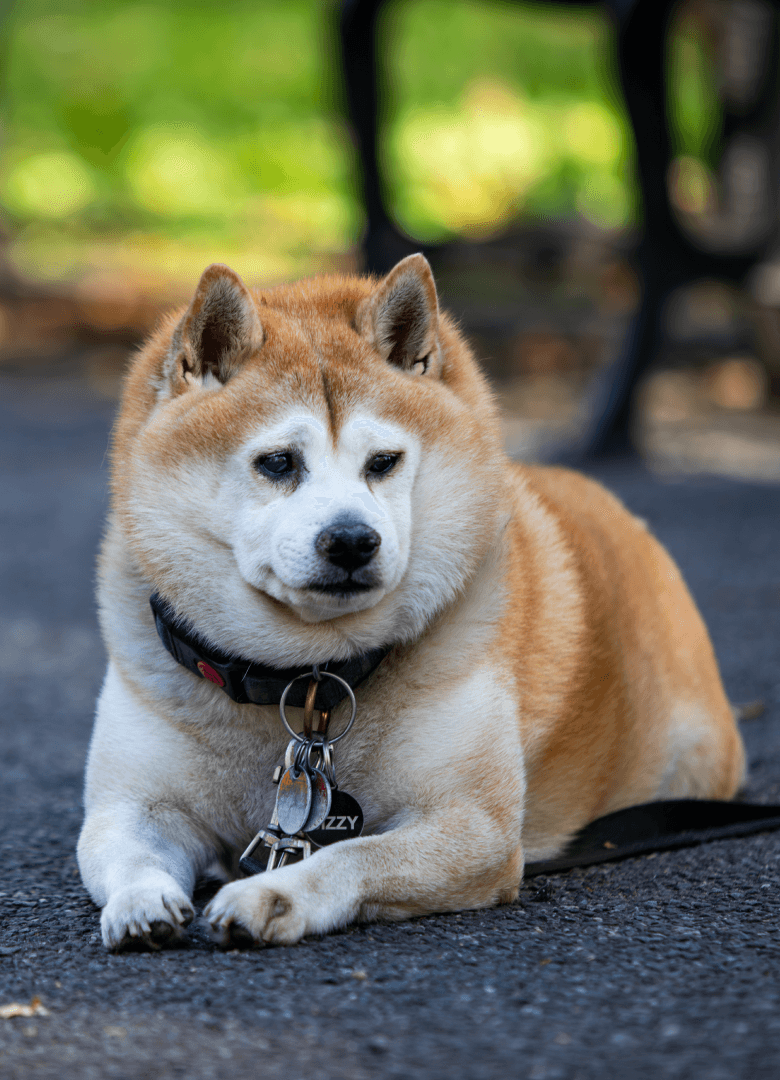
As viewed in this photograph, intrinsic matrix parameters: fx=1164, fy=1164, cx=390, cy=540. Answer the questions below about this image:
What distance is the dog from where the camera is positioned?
8.02ft

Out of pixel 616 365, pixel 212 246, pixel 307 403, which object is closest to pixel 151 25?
pixel 212 246

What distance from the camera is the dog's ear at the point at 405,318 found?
269cm

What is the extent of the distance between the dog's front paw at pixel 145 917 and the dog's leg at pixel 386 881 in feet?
0.22

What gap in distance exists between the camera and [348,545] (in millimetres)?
2389

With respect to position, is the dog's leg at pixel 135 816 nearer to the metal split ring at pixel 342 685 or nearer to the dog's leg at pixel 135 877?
the dog's leg at pixel 135 877

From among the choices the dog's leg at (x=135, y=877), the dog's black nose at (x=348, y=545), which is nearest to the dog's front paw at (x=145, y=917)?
the dog's leg at (x=135, y=877)

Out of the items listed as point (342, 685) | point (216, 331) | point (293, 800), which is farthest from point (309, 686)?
point (216, 331)

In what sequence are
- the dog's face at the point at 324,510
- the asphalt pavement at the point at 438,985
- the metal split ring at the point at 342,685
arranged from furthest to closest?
the metal split ring at the point at 342,685
the dog's face at the point at 324,510
the asphalt pavement at the point at 438,985

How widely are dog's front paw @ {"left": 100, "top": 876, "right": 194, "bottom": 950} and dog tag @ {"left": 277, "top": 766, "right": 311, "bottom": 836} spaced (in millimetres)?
267

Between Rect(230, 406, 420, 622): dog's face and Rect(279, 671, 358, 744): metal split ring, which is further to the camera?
Rect(279, 671, 358, 744): metal split ring

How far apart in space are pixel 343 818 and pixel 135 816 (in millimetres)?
482

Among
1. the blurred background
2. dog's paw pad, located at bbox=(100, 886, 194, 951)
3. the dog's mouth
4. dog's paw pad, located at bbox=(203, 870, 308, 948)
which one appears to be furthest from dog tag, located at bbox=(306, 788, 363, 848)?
the blurred background

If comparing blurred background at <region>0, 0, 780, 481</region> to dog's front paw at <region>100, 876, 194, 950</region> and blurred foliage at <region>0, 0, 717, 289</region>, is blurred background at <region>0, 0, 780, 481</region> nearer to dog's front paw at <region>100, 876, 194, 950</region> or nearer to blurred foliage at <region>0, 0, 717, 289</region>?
blurred foliage at <region>0, 0, 717, 289</region>

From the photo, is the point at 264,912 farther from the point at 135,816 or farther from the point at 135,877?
the point at 135,816
